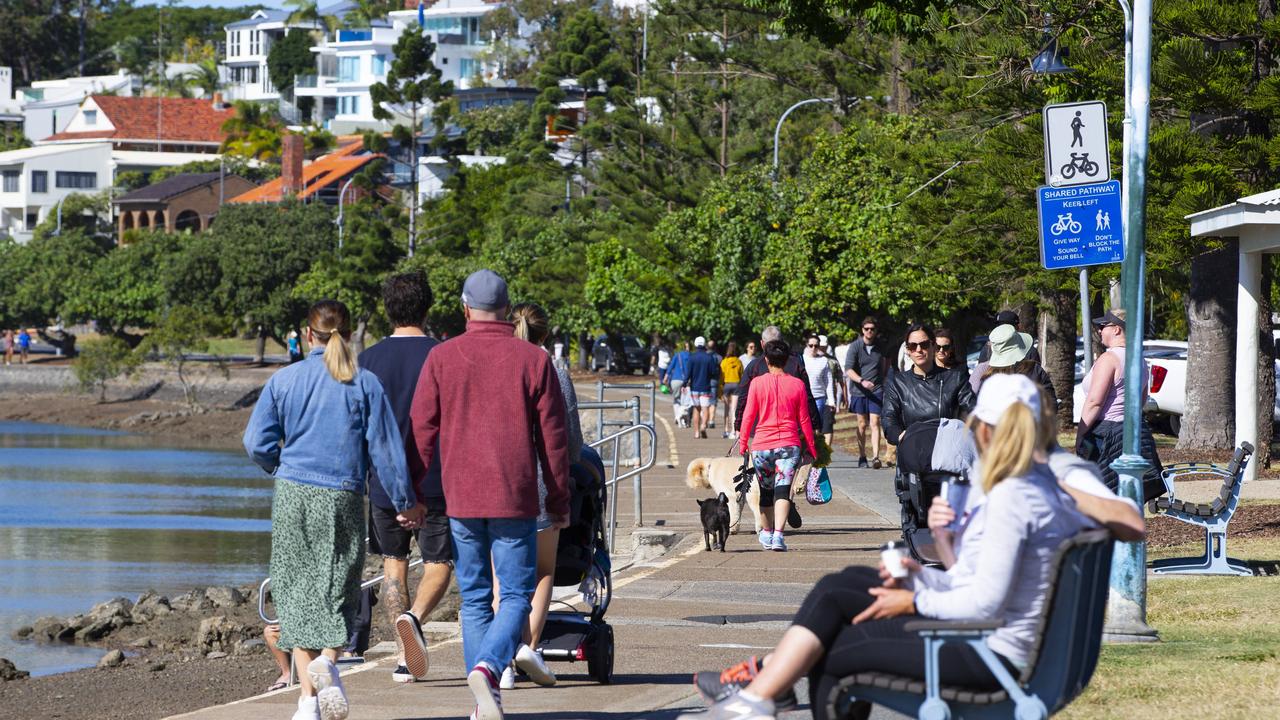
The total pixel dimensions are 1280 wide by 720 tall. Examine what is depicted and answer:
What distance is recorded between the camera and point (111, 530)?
31328 mm

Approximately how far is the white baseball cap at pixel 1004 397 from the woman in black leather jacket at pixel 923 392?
4667mm

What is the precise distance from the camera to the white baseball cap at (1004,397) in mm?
5098

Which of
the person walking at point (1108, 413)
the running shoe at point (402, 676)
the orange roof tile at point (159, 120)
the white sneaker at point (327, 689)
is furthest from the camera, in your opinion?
the orange roof tile at point (159, 120)

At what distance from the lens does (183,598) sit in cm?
1959

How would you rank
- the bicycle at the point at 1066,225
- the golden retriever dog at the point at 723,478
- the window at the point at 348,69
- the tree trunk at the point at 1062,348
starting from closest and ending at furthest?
1. the bicycle at the point at 1066,225
2. the golden retriever dog at the point at 723,478
3. the tree trunk at the point at 1062,348
4. the window at the point at 348,69

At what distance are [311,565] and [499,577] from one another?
72 cm

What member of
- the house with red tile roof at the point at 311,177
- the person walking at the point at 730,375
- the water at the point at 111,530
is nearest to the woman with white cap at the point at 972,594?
the water at the point at 111,530

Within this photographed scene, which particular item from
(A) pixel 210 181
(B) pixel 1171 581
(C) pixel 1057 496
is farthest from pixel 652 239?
(A) pixel 210 181

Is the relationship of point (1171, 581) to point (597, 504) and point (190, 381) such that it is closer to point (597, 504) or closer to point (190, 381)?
point (597, 504)

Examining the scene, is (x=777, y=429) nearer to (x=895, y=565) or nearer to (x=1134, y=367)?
(x=1134, y=367)

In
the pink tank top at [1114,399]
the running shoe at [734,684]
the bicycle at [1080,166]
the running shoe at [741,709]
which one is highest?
the bicycle at [1080,166]

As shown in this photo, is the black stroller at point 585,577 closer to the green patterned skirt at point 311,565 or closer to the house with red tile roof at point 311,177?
the green patterned skirt at point 311,565

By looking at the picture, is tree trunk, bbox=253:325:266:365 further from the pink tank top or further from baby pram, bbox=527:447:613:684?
baby pram, bbox=527:447:613:684

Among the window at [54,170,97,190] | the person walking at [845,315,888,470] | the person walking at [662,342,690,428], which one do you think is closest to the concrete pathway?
the person walking at [845,315,888,470]
